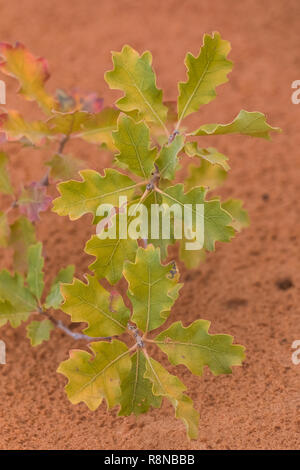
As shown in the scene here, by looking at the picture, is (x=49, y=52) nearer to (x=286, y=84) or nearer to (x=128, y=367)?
(x=286, y=84)

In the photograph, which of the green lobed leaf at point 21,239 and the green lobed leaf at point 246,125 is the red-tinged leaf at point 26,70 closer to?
the green lobed leaf at point 21,239

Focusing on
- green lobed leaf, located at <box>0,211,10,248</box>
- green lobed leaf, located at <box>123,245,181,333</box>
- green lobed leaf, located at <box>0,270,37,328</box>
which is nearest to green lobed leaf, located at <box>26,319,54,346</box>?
green lobed leaf, located at <box>0,270,37,328</box>

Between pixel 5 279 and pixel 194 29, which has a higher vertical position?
pixel 194 29

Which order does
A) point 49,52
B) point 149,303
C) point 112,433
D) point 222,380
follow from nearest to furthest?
point 149,303 < point 112,433 < point 222,380 < point 49,52

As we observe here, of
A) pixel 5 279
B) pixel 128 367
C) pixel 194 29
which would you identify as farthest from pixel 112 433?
pixel 194 29

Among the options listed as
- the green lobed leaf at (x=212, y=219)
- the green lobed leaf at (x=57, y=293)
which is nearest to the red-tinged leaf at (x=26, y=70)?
the green lobed leaf at (x=57, y=293)

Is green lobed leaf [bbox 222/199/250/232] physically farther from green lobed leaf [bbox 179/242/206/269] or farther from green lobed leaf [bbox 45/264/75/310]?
green lobed leaf [bbox 45/264/75/310]

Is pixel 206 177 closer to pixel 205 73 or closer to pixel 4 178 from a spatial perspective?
pixel 205 73
